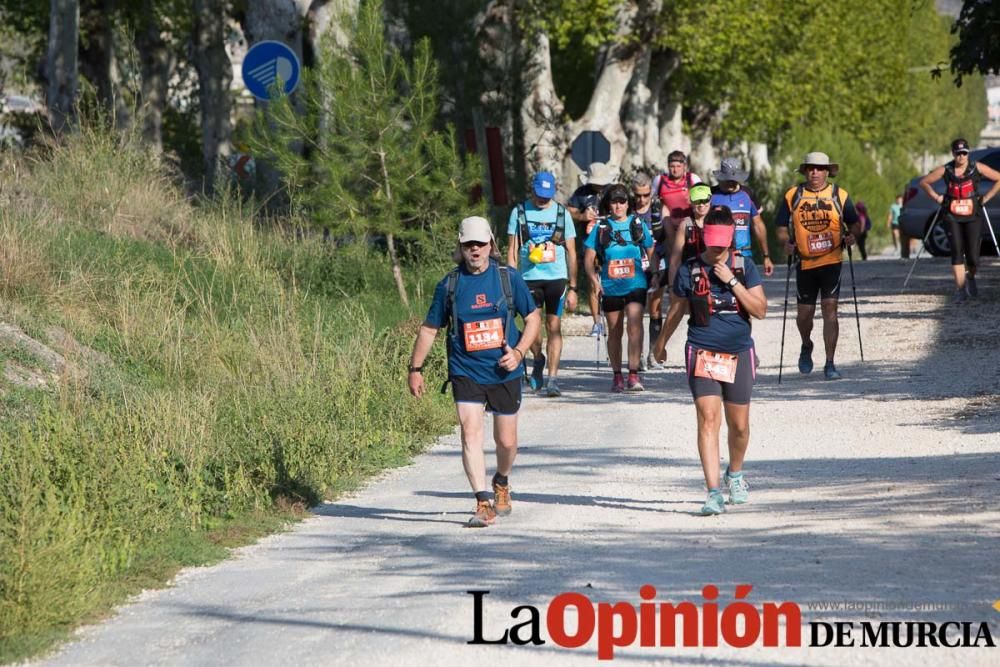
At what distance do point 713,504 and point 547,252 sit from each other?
6.20 meters

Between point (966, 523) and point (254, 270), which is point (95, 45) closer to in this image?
point (254, 270)

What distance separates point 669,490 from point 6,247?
300 inches

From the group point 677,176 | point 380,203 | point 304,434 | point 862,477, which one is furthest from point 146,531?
point 380,203

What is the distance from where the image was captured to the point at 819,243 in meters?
16.9

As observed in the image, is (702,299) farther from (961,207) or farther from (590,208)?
(961,207)

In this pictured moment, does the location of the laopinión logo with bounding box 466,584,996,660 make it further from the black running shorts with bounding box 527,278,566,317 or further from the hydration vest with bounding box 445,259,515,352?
the black running shorts with bounding box 527,278,566,317

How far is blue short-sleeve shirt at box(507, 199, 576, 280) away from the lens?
16688mm

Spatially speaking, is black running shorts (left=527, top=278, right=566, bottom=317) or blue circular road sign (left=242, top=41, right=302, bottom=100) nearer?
black running shorts (left=527, top=278, right=566, bottom=317)

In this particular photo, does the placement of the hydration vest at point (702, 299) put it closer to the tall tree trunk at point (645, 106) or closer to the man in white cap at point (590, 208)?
the man in white cap at point (590, 208)

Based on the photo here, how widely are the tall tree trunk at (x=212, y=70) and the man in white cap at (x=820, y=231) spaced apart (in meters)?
24.7

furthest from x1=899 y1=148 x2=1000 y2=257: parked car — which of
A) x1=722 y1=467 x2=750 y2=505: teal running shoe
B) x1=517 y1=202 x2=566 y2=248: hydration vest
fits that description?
x1=722 y1=467 x2=750 y2=505: teal running shoe

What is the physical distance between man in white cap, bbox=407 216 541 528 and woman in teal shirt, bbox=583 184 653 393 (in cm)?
592

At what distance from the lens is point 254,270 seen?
20531 millimetres

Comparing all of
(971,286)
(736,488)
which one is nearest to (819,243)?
(736,488)
